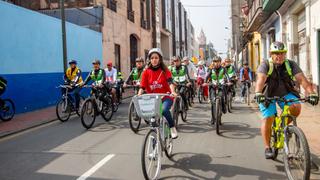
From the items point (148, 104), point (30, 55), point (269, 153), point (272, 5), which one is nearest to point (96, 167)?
point (148, 104)

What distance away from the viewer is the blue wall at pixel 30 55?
13.9 meters

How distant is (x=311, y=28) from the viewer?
14.3m

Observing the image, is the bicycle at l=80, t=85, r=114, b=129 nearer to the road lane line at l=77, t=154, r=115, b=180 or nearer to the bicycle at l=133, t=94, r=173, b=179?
the road lane line at l=77, t=154, r=115, b=180

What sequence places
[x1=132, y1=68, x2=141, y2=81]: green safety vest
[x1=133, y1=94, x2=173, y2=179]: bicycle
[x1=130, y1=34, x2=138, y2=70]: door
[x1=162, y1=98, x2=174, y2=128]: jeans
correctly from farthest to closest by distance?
[x1=130, y1=34, x2=138, y2=70]: door
[x1=132, y1=68, x2=141, y2=81]: green safety vest
[x1=162, y1=98, x2=174, y2=128]: jeans
[x1=133, y1=94, x2=173, y2=179]: bicycle

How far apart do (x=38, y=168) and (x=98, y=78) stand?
226 inches

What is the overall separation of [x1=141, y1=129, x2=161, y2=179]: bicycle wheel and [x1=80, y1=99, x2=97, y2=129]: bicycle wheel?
4.76 meters

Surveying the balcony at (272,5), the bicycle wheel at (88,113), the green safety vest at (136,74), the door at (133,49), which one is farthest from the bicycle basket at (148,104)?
the door at (133,49)

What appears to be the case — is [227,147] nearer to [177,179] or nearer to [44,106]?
[177,179]

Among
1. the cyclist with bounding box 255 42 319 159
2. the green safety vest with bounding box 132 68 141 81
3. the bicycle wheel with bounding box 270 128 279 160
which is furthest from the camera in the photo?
the green safety vest with bounding box 132 68 141 81

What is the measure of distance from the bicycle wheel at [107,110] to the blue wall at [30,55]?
3.83 meters

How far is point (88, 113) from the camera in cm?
1033

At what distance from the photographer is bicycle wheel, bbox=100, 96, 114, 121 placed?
11.5 m

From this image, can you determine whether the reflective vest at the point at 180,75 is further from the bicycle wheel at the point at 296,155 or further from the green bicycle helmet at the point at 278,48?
the bicycle wheel at the point at 296,155

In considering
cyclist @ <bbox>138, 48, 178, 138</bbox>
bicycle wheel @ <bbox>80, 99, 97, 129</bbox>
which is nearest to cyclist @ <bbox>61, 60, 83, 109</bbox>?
bicycle wheel @ <bbox>80, 99, 97, 129</bbox>
